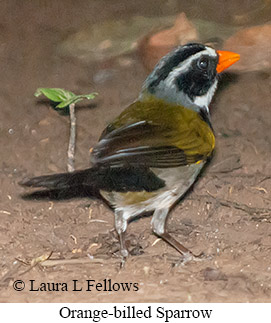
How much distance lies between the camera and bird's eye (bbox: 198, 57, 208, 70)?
4129 millimetres

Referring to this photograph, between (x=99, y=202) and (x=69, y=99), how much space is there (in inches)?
27.5

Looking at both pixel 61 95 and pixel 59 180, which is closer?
pixel 59 180

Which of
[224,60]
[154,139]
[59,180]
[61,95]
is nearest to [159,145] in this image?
[154,139]

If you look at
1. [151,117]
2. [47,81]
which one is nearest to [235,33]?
[151,117]

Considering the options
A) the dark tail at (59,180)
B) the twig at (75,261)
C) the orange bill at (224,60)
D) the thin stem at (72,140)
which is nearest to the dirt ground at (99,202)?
the twig at (75,261)

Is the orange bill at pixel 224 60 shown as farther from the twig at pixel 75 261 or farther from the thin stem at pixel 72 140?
the twig at pixel 75 261

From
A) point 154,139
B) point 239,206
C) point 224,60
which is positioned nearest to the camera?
point 154,139

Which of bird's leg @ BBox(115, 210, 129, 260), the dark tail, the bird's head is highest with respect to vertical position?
the bird's head

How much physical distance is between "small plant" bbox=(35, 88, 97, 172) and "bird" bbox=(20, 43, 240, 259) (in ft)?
1.33

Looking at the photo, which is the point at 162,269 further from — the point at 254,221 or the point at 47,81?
the point at 47,81

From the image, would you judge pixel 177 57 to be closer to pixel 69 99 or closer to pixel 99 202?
pixel 69 99

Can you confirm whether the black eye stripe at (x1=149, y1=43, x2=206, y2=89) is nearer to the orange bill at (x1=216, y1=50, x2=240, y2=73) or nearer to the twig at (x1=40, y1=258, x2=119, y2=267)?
the orange bill at (x1=216, y1=50, x2=240, y2=73)

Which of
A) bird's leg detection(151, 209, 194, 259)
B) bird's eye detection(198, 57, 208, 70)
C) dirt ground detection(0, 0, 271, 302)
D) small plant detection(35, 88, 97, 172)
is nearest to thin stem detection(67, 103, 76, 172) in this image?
small plant detection(35, 88, 97, 172)

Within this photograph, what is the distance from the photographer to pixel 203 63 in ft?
13.6
